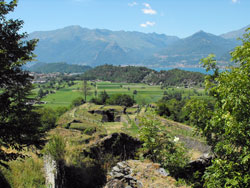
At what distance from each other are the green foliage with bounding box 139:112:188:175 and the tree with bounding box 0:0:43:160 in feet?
12.9

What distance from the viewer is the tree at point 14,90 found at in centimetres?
687

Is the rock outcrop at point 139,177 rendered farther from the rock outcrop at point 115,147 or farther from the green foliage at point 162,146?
the rock outcrop at point 115,147

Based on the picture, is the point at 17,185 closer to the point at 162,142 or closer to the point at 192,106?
the point at 162,142

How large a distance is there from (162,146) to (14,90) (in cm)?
589

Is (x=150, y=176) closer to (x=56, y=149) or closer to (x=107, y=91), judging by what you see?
(x=56, y=149)

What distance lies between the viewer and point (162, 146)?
8.07 meters

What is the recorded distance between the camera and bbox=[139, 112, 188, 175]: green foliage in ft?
23.7

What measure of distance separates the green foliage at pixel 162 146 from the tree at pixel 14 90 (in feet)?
12.9

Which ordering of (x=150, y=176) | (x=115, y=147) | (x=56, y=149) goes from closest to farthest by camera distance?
1. (x=150, y=176)
2. (x=56, y=149)
3. (x=115, y=147)

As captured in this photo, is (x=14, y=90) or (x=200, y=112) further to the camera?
(x=14, y=90)

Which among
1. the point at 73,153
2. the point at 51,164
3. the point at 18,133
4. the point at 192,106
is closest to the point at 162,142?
the point at 192,106

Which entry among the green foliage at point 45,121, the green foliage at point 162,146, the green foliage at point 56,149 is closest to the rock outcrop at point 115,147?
the green foliage at point 56,149

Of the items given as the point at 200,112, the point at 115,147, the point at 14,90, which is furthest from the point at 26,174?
the point at 200,112

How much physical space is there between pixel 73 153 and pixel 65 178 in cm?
104
